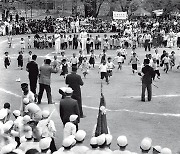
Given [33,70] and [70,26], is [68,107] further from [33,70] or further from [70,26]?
[70,26]

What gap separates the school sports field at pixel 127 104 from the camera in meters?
12.1

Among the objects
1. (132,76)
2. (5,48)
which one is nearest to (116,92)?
(132,76)

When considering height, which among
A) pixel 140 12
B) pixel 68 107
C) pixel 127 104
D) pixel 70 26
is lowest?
pixel 127 104

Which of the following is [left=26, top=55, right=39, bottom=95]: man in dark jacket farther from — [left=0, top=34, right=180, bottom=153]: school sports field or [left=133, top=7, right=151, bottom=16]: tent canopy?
[left=133, top=7, right=151, bottom=16]: tent canopy

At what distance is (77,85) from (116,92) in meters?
5.37

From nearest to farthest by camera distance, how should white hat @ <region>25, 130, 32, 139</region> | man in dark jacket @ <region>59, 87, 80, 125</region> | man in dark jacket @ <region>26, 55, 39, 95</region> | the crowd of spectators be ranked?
white hat @ <region>25, 130, 32, 139</region> → man in dark jacket @ <region>59, 87, 80, 125</region> → man in dark jacket @ <region>26, 55, 39, 95</region> → the crowd of spectators

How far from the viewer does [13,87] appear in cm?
1912

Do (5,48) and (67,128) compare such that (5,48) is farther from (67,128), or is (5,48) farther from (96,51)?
(67,128)

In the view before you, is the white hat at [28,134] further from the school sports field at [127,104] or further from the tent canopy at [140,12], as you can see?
the tent canopy at [140,12]

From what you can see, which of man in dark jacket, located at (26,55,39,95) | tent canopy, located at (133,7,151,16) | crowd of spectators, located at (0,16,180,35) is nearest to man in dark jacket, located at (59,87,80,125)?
man in dark jacket, located at (26,55,39,95)

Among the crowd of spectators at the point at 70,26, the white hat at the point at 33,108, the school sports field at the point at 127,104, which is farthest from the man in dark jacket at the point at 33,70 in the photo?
the crowd of spectators at the point at 70,26

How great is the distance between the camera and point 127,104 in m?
15.9

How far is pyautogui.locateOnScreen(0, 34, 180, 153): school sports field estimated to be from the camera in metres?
12.1

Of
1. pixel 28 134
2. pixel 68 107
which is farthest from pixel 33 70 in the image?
pixel 28 134
